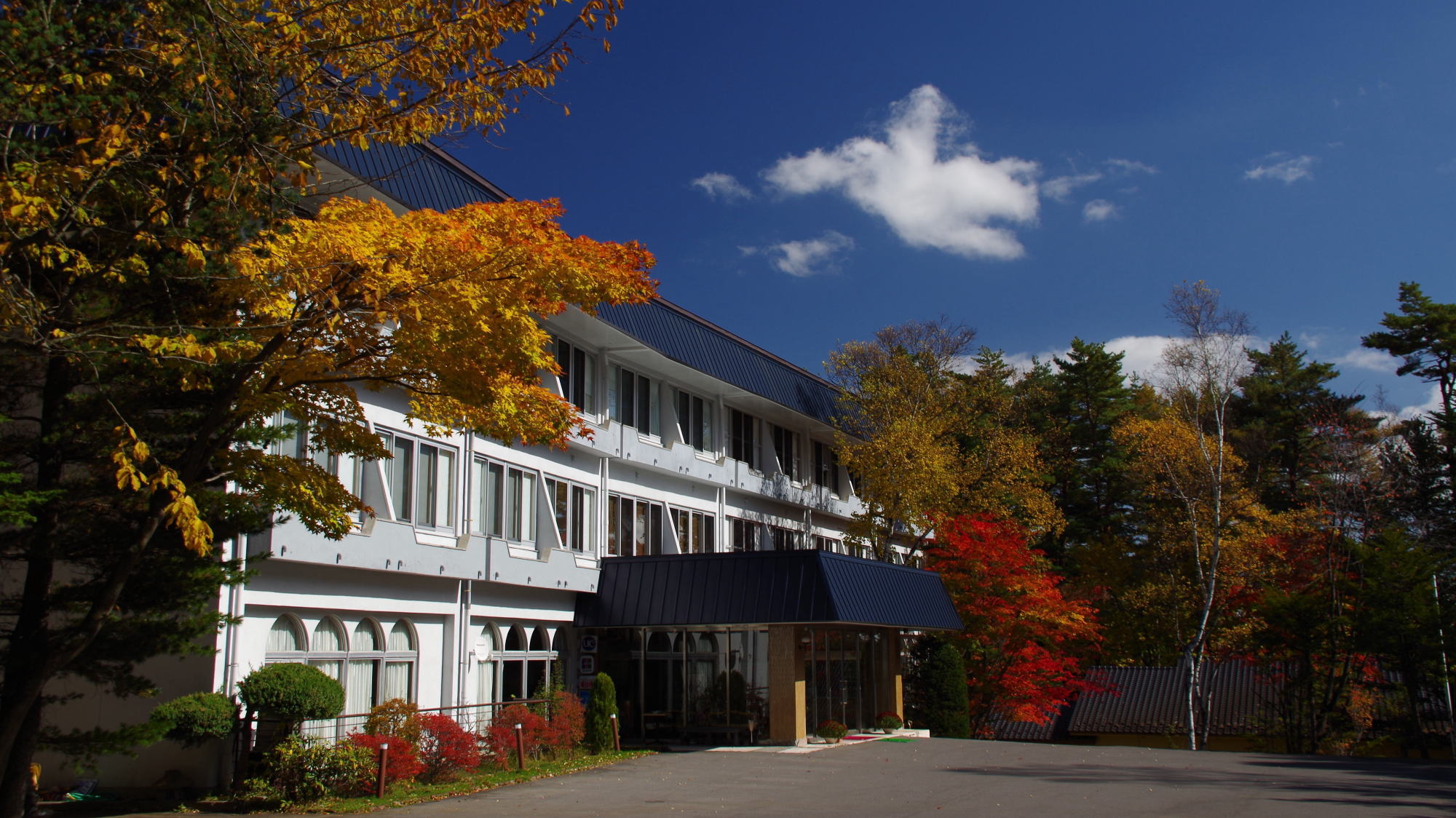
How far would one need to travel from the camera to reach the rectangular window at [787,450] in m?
34.1

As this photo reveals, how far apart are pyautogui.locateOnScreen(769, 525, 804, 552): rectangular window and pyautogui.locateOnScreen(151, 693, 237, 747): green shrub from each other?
2024 cm

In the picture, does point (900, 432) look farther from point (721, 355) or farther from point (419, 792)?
point (419, 792)

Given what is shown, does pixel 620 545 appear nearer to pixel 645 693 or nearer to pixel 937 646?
pixel 645 693

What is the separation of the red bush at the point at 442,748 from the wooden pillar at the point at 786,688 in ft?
27.6

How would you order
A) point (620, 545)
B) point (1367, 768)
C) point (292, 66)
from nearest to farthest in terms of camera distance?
1. point (292, 66)
2. point (1367, 768)
3. point (620, 545)

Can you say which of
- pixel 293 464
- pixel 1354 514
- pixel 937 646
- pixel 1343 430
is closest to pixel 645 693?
pixel 937 646

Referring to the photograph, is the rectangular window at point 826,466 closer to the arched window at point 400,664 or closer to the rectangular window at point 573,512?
the rectangular window at point 573,512

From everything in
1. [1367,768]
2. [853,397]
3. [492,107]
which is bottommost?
[1367,768]

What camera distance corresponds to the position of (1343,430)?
40.4 m

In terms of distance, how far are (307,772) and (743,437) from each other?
1909 centimetres

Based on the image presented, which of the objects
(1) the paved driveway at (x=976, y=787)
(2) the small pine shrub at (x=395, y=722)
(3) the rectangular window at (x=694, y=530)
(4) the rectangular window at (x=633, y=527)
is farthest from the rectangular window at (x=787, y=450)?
(2) the small pine shrub at (x=395, y=722)

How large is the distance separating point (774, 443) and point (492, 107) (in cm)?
2537

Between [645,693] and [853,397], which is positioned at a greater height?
[853,397]

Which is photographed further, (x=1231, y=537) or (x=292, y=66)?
(x=1231, y=537)
